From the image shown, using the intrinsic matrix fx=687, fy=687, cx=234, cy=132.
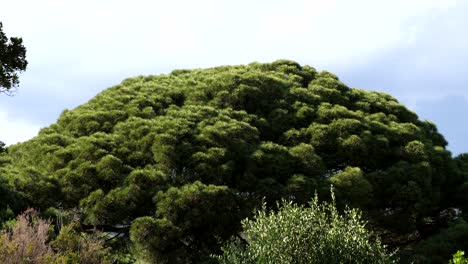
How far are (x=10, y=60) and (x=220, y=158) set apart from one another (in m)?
8.02

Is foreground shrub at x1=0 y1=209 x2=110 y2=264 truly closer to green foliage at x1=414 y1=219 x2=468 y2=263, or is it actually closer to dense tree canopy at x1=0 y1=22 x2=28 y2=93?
dense tree canopy at x1=0 y1=22 x2=28 y2=93

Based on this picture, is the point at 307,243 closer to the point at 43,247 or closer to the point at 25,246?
the point at 43,247

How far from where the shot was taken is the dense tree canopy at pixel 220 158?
73.2 feet

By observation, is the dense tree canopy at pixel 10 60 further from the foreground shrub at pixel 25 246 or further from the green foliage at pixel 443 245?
the green foliage at pixel 443 245

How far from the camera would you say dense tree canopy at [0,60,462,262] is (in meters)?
22.3

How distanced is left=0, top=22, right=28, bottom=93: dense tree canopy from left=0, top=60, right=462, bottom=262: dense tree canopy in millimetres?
5563

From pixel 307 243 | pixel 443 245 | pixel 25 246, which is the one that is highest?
pixel 307 243

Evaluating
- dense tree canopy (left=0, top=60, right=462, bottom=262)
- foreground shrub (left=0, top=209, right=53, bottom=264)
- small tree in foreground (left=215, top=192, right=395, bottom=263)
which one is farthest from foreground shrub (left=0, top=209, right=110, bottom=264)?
small tree in foreground (left=215, top=192, right=395, bottom=263)

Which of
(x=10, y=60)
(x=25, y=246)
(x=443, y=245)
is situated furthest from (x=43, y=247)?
(x=443, y=245)

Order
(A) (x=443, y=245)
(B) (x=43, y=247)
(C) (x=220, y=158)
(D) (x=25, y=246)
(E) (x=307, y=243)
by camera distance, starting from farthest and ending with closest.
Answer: (A) (x=443, y=245) → (C) (x=220, y=158) → (B) (x=43, y=247) → (D) (x=25, y=246) → (E) (x=307, y=243)

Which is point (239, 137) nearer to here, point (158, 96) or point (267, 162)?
point (267, 162)

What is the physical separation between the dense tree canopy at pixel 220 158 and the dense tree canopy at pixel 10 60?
5.56 m

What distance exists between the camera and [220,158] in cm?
2370

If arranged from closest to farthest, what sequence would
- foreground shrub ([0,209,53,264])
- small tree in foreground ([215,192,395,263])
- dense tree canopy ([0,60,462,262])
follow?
small tree in foreground ([215,192,395,263]) → foreground shrub ([0,209,53,264]) → dense tree canopy ([0,60,462,262])
